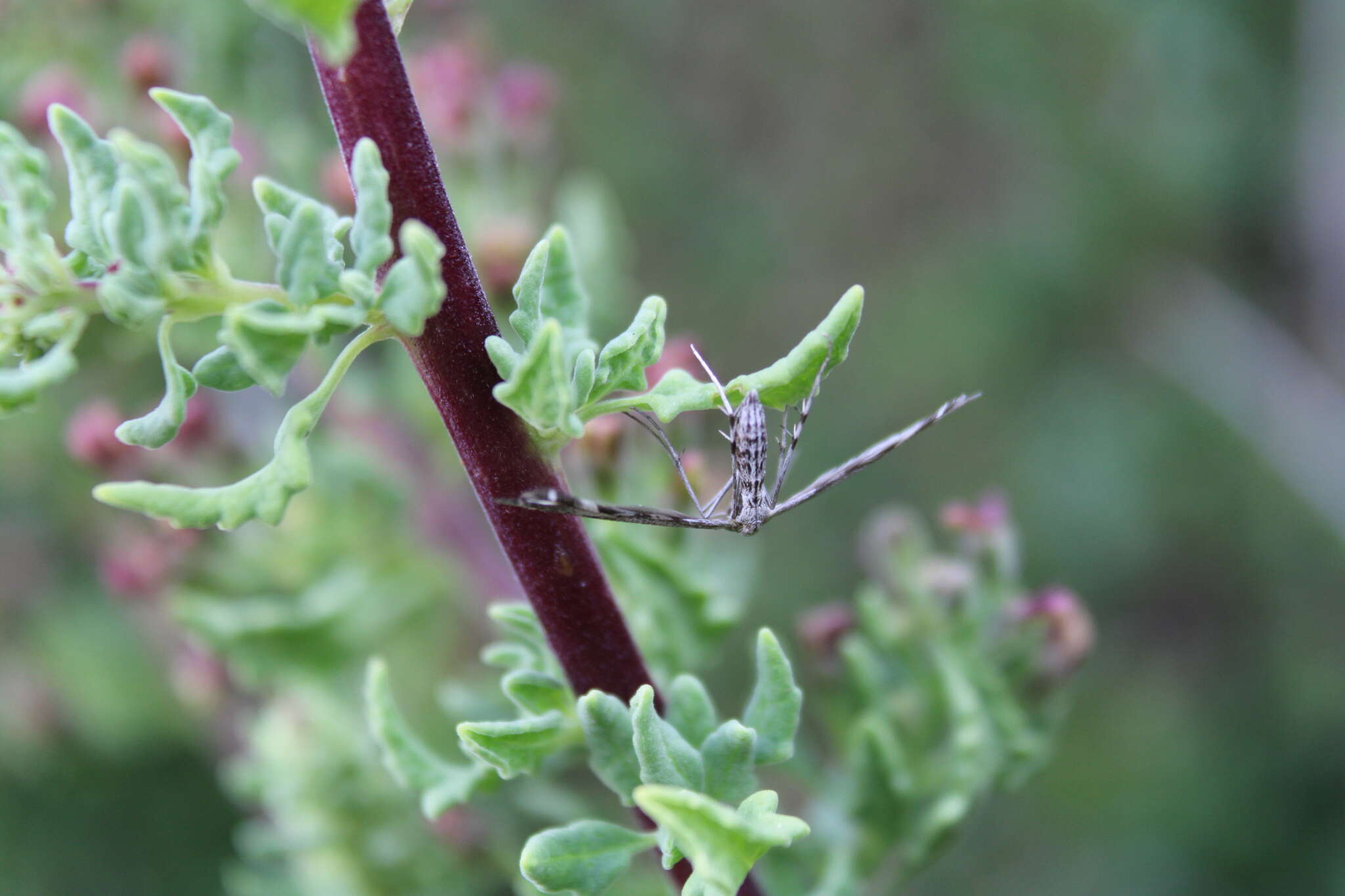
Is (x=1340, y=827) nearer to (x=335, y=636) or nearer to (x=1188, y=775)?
(x=1188, y=775)

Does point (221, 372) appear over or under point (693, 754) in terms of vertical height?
over

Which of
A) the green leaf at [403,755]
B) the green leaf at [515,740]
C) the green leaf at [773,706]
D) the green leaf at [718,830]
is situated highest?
the green leaf at [403,755]

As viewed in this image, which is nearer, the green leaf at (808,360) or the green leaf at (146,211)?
the green leaf at (146,211)

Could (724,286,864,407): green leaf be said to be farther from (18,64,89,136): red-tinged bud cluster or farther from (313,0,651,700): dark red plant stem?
(18,64,89,136): red-tinged bud cluster

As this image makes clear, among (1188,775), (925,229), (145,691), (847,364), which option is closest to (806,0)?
(925,229)

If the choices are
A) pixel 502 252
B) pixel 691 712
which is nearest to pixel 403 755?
pixel 691 712

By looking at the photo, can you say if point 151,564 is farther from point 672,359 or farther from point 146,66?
point 672,359

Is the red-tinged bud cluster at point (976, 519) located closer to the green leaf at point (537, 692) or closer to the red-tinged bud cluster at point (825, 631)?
the red-tinged bud cluster at point (825, 631)

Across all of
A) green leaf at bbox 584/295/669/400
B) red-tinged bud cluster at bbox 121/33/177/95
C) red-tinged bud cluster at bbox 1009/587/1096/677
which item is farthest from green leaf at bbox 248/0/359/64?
red-tinged bud cluster at bbox 121/33/177/95

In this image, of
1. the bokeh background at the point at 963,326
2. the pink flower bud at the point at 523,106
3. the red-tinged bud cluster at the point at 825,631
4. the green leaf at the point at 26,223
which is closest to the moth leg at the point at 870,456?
the red-tinged bud cluster at the point at 825,631
